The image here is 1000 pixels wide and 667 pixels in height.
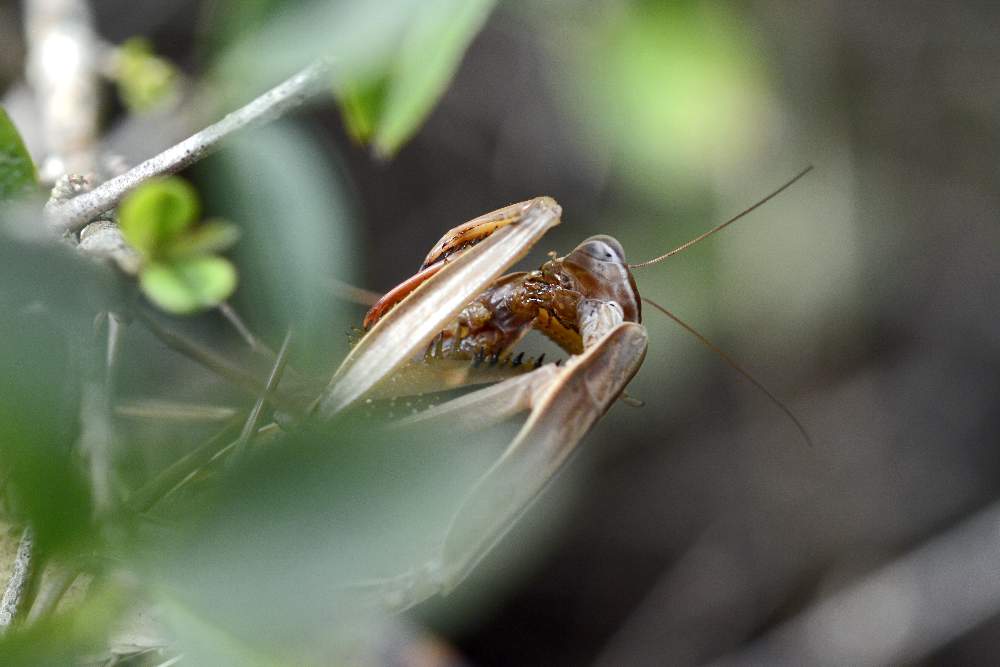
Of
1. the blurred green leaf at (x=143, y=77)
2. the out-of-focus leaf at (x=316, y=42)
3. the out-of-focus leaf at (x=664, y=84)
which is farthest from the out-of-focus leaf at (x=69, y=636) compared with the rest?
the blurred green leaf at (x=143, y=77)

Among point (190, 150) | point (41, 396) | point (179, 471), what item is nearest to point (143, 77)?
point (190, 150)

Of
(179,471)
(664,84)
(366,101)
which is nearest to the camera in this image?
(179,471)

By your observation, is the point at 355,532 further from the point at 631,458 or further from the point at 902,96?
the point at 902,96

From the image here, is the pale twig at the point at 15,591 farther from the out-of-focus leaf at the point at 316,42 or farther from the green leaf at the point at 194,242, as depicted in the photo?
the out-of-focus leaf at the point at 316,42

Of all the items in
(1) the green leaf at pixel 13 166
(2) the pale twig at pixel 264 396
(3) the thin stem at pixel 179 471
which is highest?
(1) the green leaf at pixel 13 166

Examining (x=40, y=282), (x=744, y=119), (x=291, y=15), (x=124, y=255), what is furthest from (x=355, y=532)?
(x=744, y=119)

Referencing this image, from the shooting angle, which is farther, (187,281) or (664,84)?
(664,84)

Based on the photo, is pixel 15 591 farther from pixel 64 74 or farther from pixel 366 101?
pixel 64 74
